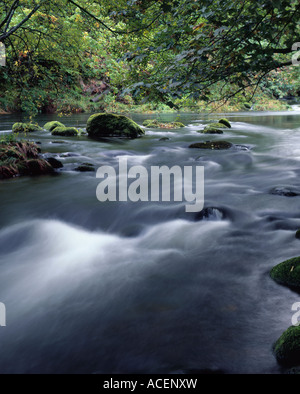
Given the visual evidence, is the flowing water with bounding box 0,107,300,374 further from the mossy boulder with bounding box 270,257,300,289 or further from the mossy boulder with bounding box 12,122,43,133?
the mossy boulder with bounding box 12,122,43,133

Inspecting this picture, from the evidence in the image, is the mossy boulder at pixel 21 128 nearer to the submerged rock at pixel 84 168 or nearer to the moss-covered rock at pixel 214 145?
the submerged rock at pixel 84 168

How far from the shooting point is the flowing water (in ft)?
6.95

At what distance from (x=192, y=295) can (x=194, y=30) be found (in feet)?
11.1

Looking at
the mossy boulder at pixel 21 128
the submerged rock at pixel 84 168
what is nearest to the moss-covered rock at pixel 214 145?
the submerged rock at pixel 84 168

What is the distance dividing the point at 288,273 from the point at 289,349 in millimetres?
1056

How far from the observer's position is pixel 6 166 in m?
6.73

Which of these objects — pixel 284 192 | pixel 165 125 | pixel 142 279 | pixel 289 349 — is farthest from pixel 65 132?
pixel 289 349

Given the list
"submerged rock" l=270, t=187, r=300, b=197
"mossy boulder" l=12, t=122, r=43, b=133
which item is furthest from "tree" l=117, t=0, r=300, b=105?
"mossy boulder" l=12, t=122, r=43, b=133

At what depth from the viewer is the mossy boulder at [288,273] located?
8.84ft

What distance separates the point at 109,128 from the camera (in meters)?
13.5

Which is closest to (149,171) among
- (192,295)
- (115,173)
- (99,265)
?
(115,173)

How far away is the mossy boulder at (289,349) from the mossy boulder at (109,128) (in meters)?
12.2

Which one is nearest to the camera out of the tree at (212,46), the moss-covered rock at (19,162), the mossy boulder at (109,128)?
the tree at (212,46)
